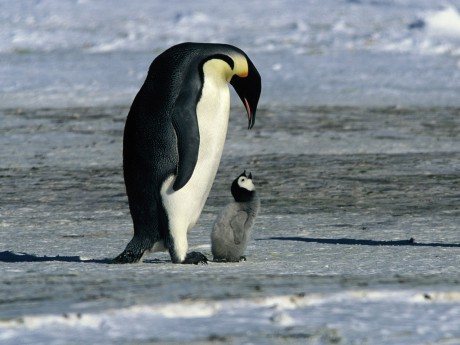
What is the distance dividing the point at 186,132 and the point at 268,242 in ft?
3.36

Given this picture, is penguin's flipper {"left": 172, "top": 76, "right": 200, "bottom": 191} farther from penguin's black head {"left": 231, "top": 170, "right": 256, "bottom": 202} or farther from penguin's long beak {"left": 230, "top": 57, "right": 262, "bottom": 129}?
penguin's long beak {"left": 230, "top": 57, "right": 262, "bottom": 129}

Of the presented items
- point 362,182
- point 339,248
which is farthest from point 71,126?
point 339,248

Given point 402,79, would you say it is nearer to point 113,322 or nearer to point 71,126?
point 71,126

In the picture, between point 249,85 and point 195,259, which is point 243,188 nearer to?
point 195,259

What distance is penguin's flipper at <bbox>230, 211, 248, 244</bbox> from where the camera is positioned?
206 inches

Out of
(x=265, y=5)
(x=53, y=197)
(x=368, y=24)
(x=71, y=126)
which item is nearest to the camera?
(x=53, y=197)

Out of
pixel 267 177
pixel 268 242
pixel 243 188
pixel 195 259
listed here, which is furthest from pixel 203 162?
pixel 267 177

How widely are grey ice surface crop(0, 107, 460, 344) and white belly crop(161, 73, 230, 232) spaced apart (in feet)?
0.92

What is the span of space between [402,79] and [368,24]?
15.2 ft

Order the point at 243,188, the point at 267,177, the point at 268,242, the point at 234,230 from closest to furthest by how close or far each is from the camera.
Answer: the point at 234,230 → the point at 243,188 → the point at 268,242 → the point at 267,177

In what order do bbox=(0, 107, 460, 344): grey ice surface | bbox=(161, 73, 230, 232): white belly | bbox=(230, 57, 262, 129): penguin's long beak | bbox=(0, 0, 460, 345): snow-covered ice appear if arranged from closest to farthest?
bbox=(0, 107, 460, 344): grey ice surface < bbox=(0, 0, 460, 345): snow-covered ice < bbox=(161, 73, 230, 232): white belly < bbox=(230, 57, 262, 129): penguin's long beak

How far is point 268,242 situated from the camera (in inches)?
236

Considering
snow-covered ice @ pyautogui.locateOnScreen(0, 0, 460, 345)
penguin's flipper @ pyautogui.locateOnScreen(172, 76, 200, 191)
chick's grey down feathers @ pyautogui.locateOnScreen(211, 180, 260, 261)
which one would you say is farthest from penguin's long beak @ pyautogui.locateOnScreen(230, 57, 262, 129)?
snow-covered ice @ pyautogui.locateOnScreen(0, 0, 460, 345)

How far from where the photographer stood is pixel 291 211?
7234 millimetres
